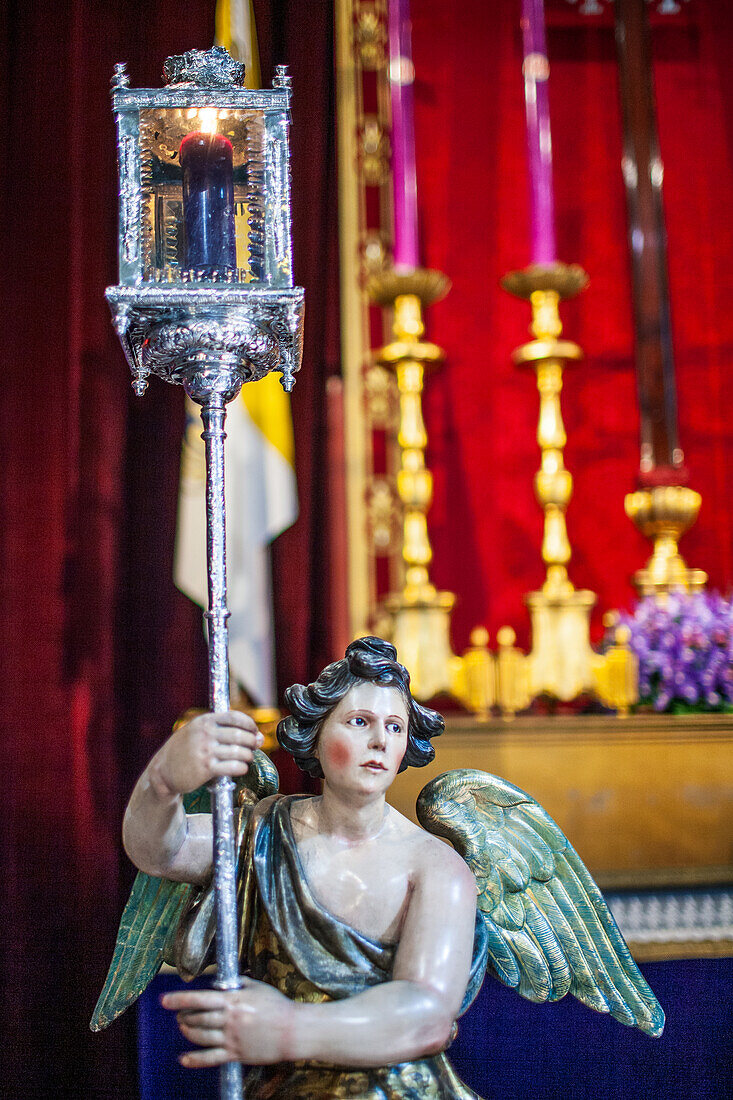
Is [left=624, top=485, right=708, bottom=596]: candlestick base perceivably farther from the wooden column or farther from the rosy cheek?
the rosy cheek

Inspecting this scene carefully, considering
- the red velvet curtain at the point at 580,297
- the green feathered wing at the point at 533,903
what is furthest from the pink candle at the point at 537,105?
the green feathered wing at the point at 533,903

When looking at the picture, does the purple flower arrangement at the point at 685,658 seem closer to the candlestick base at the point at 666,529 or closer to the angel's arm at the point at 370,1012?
the candlestick base at the point at 666,529

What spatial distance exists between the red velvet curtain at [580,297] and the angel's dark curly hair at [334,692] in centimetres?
161

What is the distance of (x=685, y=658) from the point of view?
2203 millimetres

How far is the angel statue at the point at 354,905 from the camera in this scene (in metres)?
1.04

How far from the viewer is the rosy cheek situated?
1167 mm

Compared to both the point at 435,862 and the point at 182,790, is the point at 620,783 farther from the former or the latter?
the point at 182,790

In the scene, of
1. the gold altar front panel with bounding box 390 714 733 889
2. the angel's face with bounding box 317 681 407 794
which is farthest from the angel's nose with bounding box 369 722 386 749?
the gold altar front panel with bounding box 390 714 733 889

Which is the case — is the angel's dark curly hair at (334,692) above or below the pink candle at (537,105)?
below

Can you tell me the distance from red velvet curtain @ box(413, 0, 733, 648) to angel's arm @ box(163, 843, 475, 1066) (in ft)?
5.65

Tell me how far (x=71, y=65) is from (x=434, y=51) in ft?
3.65

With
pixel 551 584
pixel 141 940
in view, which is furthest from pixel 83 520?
pixel 141 940

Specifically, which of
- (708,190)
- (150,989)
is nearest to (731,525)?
(708,190)

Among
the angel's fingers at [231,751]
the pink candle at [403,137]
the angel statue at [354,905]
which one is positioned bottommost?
the angel statue at [354,905]
